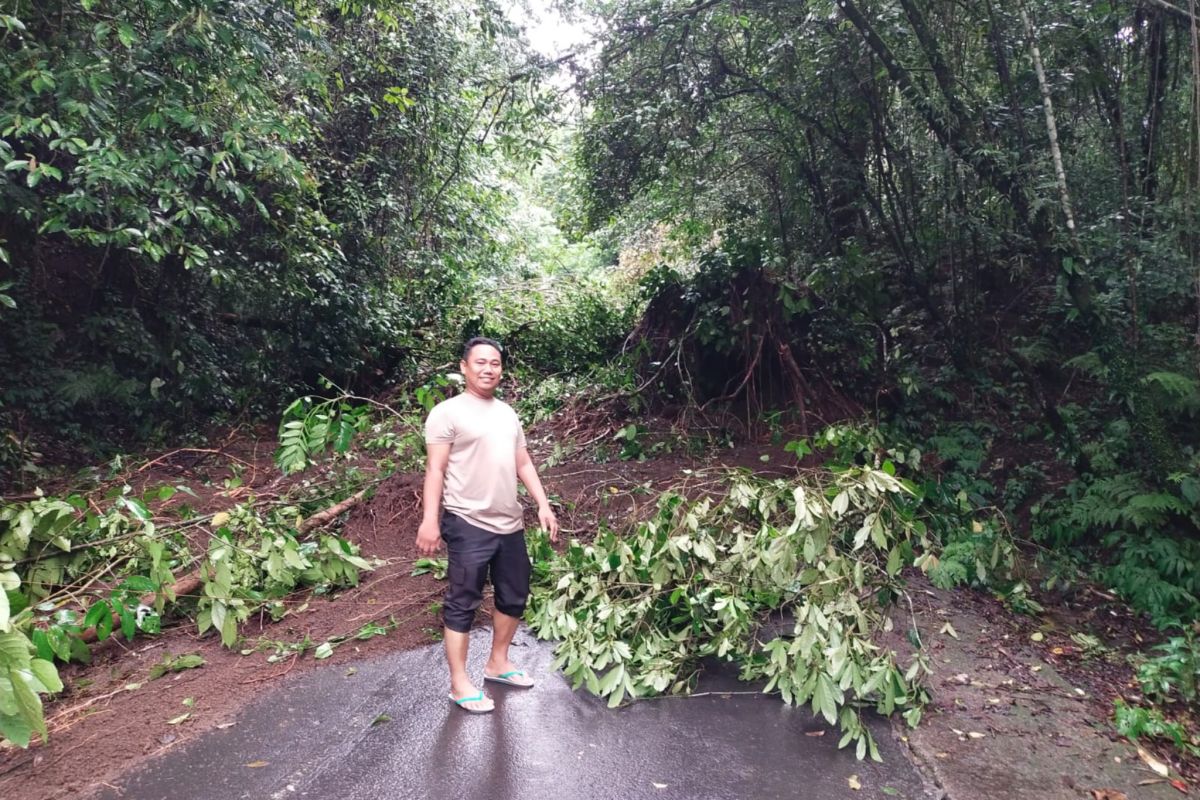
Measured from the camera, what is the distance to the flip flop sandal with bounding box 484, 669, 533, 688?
3709 millimetres

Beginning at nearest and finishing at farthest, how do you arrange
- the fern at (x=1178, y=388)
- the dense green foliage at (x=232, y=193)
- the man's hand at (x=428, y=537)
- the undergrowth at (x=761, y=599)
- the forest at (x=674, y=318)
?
the man's hand at (x=428, y=537)
the undergrowth at (x=761, y=599)
the forest at (x=674, y=318)
the fern at (x=1178, y=388)
the dense green foliage at (x=232, y=193)

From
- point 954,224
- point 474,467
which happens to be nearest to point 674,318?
point 954,224

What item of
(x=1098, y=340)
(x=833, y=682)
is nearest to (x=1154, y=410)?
(x=1098, y=340)

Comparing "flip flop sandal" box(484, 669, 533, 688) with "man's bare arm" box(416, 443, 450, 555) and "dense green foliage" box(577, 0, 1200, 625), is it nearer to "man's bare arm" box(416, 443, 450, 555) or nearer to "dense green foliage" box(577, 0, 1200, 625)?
"man's bare arm" box(416, 443, 450, 555)

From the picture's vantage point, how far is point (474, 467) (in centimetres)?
343

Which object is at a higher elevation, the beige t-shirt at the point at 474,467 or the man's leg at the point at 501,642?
the beige t-shirt at the point at 474,467

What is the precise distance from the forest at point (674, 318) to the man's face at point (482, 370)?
51.1 inches

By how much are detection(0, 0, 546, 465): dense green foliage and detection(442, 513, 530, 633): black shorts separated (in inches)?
151

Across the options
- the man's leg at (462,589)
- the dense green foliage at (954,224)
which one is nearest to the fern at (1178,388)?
the dense green foliage at (954,224)

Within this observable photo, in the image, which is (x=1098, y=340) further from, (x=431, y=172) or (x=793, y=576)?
(x=431, y=172)

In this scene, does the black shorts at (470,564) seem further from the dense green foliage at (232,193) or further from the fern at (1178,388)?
the fern at (1178,388)

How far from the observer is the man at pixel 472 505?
340cm

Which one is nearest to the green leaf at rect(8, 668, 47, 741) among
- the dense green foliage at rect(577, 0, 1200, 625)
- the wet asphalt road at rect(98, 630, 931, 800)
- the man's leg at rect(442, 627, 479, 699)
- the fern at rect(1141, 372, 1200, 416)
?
the wet asphalt road at rect(98, 630, 931, 800)

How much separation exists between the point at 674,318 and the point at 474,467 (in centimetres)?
579
